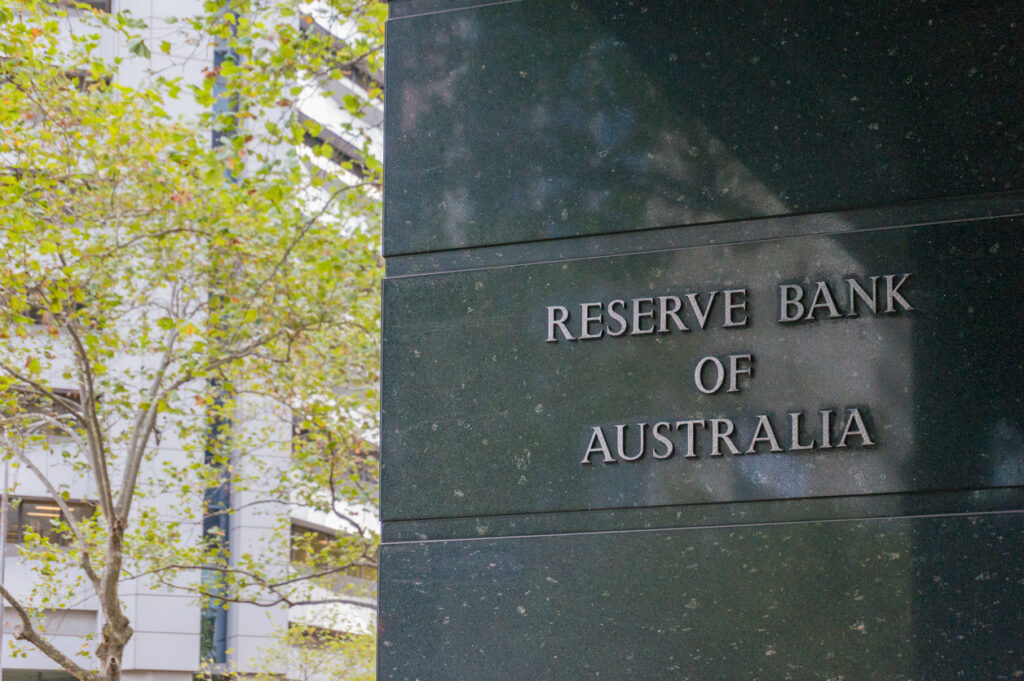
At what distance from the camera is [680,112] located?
4.04 m

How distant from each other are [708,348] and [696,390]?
132 mm

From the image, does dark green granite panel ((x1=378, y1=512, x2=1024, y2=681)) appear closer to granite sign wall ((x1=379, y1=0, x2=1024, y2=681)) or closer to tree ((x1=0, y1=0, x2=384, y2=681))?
granite sign wall ((x1=379, y1=0, x2=1024, y2=681))

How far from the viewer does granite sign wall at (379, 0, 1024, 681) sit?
3549 mm

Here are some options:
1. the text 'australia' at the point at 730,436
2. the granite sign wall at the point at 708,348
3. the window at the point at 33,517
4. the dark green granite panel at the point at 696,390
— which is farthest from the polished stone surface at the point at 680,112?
the window at the point at 33,517

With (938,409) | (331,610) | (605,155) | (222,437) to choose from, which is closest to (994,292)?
(938,409)

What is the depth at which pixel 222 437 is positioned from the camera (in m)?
17.7

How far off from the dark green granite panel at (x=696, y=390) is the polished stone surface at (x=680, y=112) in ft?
0.55

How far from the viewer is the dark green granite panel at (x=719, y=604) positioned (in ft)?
11.3

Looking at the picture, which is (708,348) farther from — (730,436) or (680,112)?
(680,112)

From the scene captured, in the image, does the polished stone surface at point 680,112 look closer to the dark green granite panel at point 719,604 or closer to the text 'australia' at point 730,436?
the text 'australia' at point 730,436

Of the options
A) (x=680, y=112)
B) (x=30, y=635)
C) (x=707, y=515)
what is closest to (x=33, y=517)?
(x=30, y=635)

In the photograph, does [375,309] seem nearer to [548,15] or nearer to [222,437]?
[222,437]

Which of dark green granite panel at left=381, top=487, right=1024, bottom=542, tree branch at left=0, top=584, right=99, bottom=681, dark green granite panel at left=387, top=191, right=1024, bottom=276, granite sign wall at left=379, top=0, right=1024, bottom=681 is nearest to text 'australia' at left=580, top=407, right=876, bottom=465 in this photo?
granite sign wall at left=379, top=0, right=1024, bottom=681

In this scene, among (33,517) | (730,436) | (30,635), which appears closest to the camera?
(730,436)
